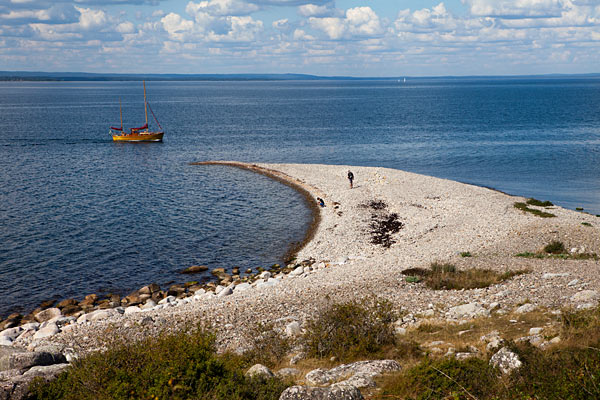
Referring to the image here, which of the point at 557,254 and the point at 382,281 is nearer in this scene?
the point at 382,281

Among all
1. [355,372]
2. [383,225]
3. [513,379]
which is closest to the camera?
[513,379]

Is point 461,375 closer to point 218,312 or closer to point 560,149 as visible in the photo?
point 218,312

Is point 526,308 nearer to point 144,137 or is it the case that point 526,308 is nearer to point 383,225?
point 383,225

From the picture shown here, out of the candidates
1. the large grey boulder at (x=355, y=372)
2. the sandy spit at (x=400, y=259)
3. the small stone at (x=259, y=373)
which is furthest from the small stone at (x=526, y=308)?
the small stone at (x=259, y=373)

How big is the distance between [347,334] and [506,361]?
175 inches

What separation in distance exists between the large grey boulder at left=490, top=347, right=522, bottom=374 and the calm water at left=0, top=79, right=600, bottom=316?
19.7 m

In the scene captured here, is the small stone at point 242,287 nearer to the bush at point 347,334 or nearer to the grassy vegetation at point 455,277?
the grassy vegetation at point 455,277

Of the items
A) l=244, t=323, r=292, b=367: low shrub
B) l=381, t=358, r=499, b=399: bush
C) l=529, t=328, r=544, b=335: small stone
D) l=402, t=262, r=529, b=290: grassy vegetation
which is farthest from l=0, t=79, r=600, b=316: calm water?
l=381, t=358, r=499, b=399: bush

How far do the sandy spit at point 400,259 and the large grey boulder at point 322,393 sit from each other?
5.10 meters

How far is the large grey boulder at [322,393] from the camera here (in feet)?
28.1

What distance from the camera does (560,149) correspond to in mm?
69312

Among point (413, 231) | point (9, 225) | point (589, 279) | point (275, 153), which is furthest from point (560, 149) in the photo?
point (9, 225)

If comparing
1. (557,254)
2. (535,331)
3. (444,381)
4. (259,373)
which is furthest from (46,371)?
(557,254)

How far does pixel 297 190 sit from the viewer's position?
4762cm
